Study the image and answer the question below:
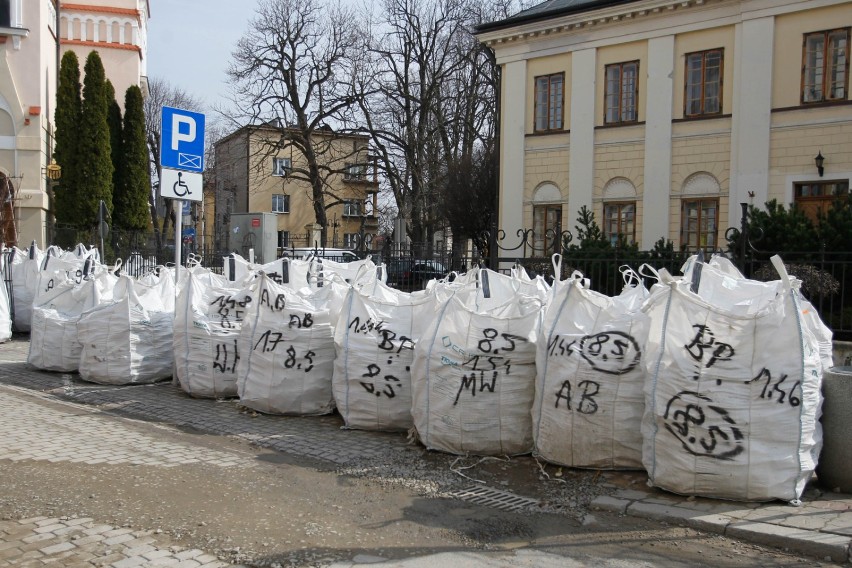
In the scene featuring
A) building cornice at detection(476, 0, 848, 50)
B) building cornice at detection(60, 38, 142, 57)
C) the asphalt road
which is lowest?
the asphalt road

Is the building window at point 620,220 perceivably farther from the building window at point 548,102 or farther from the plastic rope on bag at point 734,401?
the plastic rope on bag at point 734,401

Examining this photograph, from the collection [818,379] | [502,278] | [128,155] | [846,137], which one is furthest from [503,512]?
[128,155]

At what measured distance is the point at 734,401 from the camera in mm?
5062

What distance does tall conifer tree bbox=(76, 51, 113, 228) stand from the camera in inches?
1042

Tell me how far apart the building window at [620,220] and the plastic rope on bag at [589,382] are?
14757mm

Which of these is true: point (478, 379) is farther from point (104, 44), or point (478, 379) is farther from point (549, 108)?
point (104, 44)

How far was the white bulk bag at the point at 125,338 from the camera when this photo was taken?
9.28 meters

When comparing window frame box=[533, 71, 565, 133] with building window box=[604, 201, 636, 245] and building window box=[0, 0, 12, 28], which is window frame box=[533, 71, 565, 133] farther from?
building window box=[0, 0, 12, 28]

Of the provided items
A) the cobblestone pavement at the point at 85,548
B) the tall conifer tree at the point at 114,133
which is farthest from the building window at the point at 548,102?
the cobblestone pavement at the point at 85,548

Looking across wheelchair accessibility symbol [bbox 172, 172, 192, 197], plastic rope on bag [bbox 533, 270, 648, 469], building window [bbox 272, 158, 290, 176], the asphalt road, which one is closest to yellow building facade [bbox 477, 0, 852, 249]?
wheelchair accessibility symbol [bbox 172, 172, 192, 197]

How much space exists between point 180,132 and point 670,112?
13794 millimetres

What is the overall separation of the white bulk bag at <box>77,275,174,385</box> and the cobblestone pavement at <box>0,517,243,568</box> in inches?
184

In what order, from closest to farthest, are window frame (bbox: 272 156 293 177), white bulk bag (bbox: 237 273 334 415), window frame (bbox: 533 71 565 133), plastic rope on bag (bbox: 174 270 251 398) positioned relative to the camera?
white bulk bag (bbox: 237 273 334 415) → plastic rope on bag (bbox: 174 270 251 398) → window frame (bbox: 533 71 565 133) → window frame (bbox: 272 156 293 177)

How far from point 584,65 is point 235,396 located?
15.4m
